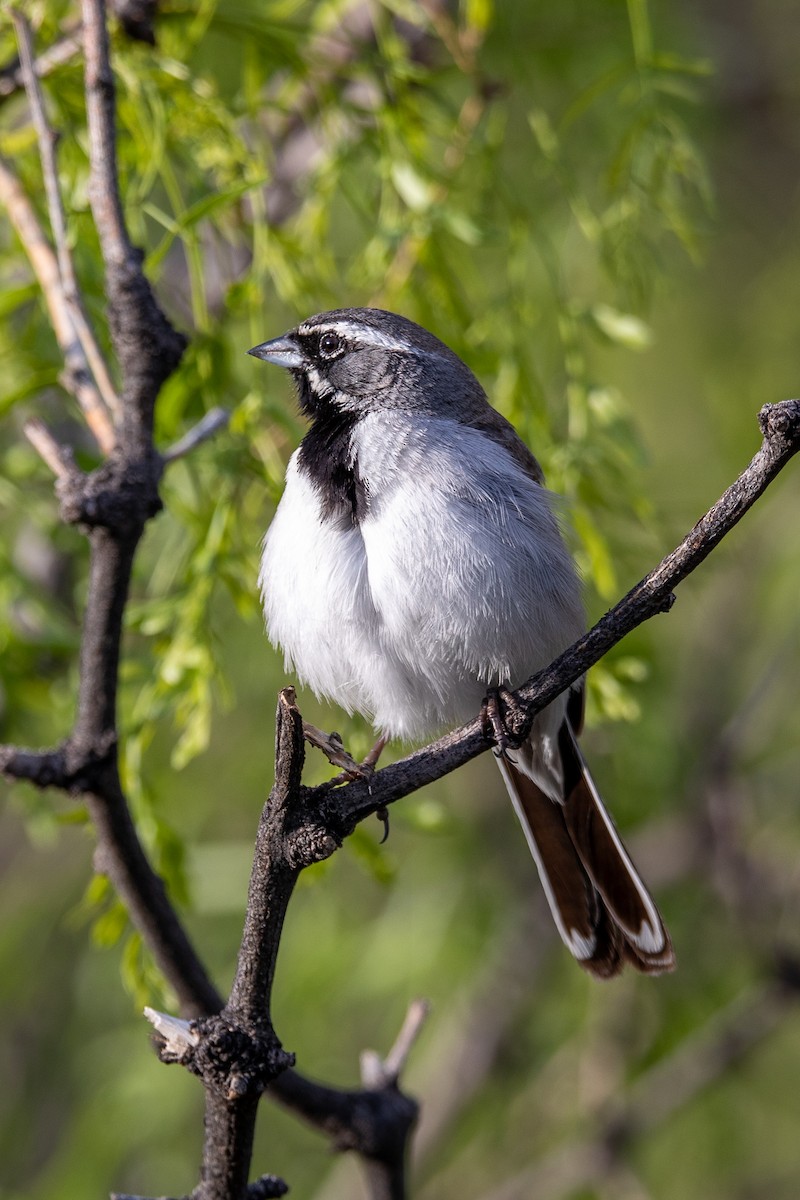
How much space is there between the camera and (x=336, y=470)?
337 centimetres

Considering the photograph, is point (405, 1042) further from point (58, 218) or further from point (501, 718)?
point (58, 218)

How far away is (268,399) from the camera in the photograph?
3.54m

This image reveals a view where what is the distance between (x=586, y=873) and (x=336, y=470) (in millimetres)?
1355

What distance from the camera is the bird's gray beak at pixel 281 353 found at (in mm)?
3592

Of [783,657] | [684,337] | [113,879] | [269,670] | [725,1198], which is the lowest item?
[725,1198]

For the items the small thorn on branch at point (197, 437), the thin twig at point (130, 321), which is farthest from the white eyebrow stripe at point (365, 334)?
the thin twig at point (130, 321)

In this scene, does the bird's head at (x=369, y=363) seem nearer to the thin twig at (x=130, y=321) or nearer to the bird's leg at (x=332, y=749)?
the thin twig at (x=130, y=321)

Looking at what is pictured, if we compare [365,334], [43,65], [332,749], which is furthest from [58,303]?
[332,749]

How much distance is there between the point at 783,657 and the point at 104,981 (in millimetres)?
3415

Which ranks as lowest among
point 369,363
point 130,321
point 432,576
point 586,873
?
point 586,873

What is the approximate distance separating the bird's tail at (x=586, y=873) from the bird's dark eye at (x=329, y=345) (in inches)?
49.9

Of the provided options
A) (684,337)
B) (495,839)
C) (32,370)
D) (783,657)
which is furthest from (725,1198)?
A: (32,370)

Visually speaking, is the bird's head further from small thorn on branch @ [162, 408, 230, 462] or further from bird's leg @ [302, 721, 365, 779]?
bird's leg @ [302, 721, 365, 779]

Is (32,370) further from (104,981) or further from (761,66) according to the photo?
(761,66)
